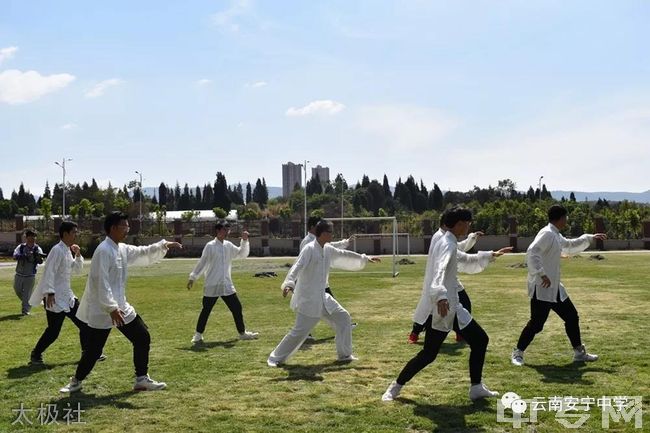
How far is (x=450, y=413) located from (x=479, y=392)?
534 mm

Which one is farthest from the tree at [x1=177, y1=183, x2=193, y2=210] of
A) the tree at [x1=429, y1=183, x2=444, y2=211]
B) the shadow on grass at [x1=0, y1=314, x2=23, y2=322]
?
the shadow on grass at [x1=0, y1=314, x2=23, y2=322]

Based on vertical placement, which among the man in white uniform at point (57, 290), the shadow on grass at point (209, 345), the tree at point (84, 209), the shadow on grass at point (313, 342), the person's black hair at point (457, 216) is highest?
the tree at point (84, 209)

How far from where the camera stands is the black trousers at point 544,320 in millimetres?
8695

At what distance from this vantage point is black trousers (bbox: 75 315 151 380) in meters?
7.47

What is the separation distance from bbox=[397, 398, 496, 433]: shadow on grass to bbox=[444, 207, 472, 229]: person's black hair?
1700 millimetres

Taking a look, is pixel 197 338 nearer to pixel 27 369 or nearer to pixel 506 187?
pixel 27 369

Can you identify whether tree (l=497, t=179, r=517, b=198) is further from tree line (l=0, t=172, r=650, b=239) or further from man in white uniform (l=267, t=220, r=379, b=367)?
man in white uniform (l=267, t=220, r=379, b=367)

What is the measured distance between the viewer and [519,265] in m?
31.5

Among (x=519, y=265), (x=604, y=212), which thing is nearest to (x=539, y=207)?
(x=604, y=212)

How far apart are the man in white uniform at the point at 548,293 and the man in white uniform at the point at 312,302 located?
6.91ft

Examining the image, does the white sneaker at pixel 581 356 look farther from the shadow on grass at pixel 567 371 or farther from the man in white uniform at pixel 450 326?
the man in white uniform at pixel 450 326

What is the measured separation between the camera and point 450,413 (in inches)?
257

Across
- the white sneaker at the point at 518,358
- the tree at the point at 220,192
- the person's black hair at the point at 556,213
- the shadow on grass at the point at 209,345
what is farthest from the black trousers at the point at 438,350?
the tree at the point at 220,192

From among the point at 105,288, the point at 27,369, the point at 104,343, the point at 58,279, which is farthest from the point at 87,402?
the point at 58,279
